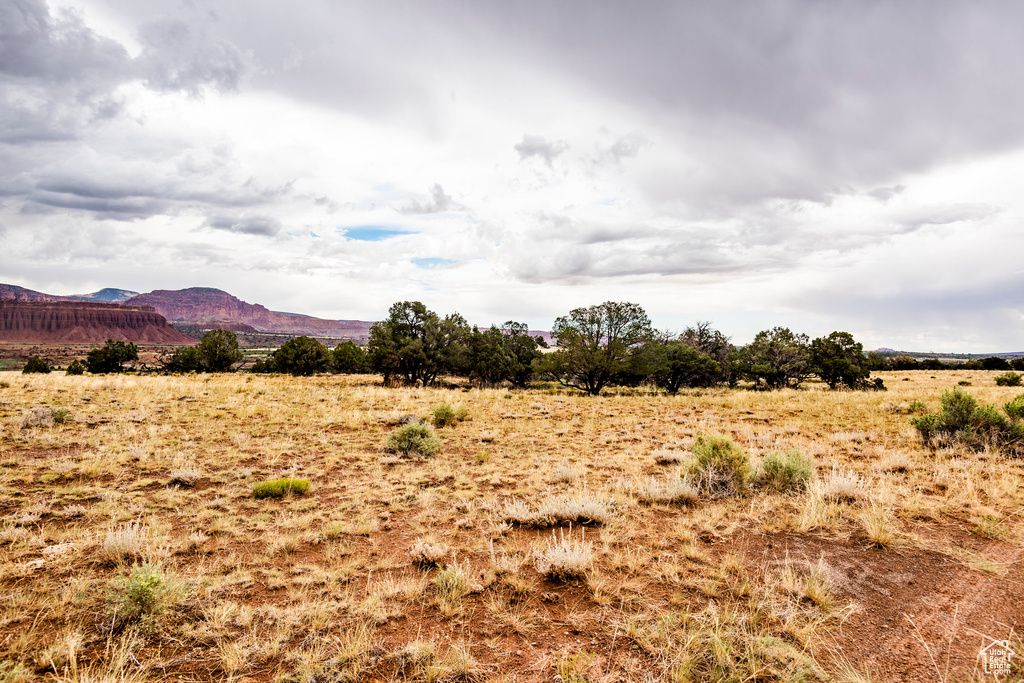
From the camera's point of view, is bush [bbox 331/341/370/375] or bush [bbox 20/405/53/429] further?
bush [bbox 331/341/370/375]

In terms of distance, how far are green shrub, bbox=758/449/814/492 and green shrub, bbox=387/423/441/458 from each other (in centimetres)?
764

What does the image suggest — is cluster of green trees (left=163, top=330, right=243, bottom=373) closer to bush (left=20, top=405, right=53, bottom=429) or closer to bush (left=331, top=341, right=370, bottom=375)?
bush (left=331, top=341, right=370, bottom=375)

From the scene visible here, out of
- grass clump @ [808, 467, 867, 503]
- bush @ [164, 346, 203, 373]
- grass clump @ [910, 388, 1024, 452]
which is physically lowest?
bush @ [164, 346, 203, 373]

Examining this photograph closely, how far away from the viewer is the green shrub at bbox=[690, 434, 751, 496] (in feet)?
25.5

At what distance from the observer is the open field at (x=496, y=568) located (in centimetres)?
356

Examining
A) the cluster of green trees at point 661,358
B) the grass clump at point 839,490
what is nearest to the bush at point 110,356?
the cluster of green trees at point 661,358

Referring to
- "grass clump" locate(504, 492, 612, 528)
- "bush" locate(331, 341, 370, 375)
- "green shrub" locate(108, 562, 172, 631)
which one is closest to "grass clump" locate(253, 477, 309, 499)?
"green shrub" locate(108, 562, 172, 631)

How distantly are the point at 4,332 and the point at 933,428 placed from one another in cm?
28920

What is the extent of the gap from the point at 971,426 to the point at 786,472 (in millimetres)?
6441

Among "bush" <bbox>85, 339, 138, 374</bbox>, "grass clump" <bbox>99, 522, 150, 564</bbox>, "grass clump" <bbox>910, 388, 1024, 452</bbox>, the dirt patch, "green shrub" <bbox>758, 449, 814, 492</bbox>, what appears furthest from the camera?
"bush" <bbox>85, 339, 138, 374</bbox>

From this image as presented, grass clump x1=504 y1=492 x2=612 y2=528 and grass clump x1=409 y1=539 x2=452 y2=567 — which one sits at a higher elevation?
grass clump x1=504 y1=492 x2=612 y2=528

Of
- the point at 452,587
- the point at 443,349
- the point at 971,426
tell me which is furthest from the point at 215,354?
the point at 971,426

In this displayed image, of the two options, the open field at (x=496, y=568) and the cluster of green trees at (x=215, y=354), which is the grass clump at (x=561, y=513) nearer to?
the open field at (x=496, y=568)

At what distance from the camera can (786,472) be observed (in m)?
7.89
